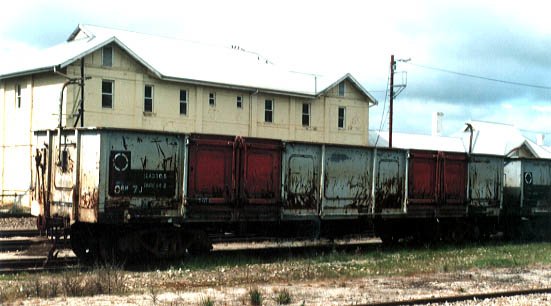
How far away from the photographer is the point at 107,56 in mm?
35469

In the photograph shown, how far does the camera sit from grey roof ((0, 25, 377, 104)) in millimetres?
35750

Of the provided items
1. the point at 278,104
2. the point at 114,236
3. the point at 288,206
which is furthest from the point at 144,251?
the point at 278,104

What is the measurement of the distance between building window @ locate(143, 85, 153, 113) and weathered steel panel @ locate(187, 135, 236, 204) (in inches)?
855

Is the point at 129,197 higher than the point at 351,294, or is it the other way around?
the point at 129,197

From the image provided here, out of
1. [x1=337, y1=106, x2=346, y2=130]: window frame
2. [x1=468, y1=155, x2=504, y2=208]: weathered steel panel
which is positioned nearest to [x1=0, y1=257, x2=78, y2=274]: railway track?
[x1=468, y1=155, x2=504, y2=208]: weathered steel panel

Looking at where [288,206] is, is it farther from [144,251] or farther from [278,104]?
[278,104]

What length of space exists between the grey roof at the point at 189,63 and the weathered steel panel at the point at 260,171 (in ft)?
64.2

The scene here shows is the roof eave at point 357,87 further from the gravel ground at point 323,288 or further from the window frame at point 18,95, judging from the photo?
the gravel ground at point 323,288

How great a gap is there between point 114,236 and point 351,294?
5.78 m

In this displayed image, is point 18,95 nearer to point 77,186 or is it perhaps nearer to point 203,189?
point 77,186

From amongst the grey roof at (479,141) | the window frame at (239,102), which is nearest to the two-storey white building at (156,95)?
the window frame at (239,102)

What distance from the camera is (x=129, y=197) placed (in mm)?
14625

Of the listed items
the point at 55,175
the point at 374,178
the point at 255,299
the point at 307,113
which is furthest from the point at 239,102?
the point at 255,299

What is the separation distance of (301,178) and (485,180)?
774 centimetres
